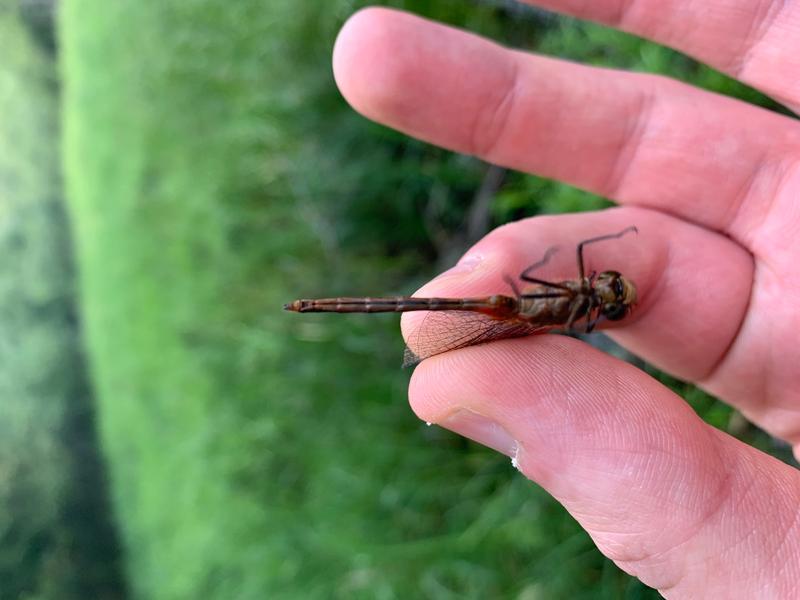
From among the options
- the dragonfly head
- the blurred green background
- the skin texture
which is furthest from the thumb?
the blurred green background

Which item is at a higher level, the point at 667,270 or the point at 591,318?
the point at 667,270

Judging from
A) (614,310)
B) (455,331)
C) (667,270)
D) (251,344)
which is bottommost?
(251,344)

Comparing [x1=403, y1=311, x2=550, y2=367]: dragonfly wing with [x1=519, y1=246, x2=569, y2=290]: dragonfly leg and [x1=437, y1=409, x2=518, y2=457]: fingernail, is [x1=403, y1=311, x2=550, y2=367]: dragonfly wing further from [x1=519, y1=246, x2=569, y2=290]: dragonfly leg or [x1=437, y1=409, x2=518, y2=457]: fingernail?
[x1=437, y1=409, x2=518, y2=457]: fingernail

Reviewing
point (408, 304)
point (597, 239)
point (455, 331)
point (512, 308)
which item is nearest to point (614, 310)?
point (597, 239)

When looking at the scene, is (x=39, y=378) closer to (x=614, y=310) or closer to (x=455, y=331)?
(x=455, y=331)

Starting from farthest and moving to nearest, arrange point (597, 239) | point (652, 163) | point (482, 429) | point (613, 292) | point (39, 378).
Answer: point (39, 378) → point (652, 163) → point (597, 239) → point (613, 292) → point (482, 429)

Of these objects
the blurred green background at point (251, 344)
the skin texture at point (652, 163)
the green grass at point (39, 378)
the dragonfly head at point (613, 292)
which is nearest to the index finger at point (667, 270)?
the skin texture at point (652, 163)

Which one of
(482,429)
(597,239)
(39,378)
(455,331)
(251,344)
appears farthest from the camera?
(39,378)
